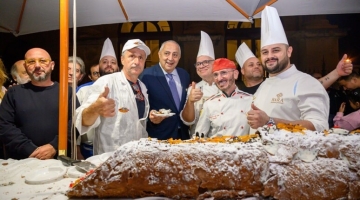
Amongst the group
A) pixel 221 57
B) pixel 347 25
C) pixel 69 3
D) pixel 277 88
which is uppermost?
pixel 69 3

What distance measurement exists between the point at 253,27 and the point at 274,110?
0.45m

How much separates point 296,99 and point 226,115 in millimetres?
336

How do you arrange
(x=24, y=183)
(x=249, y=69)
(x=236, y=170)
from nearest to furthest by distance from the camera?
(x=236, y=170)
(x=24, y=183)
(x=249, y=69)

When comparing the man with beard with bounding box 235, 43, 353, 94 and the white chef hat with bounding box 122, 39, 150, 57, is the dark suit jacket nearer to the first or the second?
the white chef hat with bounding box 122, 39, 150, 57

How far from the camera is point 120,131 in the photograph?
1.50 m

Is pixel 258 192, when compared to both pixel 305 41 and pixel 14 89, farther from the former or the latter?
pixel 14 89

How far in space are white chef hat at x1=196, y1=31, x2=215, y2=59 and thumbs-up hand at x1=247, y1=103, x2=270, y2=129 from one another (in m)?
0.35

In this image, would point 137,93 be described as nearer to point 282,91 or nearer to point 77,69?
point 77,69

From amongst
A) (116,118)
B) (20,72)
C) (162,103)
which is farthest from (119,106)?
(20,72)

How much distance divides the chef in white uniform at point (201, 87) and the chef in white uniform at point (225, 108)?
2 cm

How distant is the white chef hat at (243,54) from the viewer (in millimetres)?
1511

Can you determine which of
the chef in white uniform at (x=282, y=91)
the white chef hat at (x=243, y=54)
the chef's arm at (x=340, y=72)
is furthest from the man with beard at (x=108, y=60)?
the chef's arm at (x=340, y=72)

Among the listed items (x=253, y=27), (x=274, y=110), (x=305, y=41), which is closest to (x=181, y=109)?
(x=274, y=110)

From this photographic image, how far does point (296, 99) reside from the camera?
4.52ft
